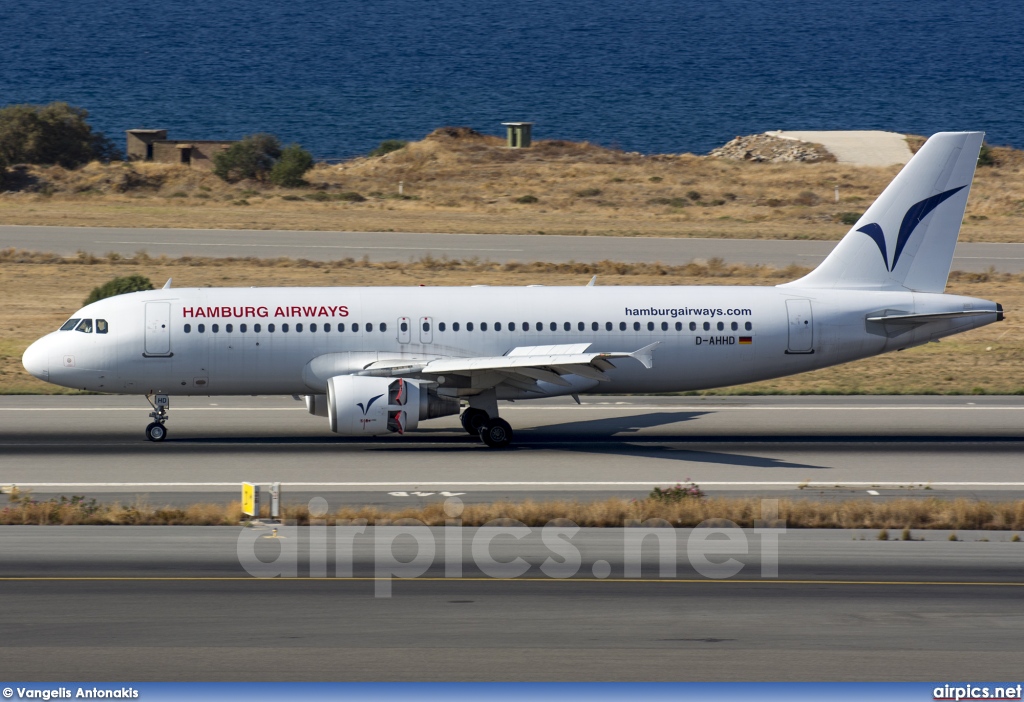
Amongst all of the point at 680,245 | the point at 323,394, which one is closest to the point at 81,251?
the point at 680,245

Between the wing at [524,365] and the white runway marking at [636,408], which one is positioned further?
the white runway marking at [636,408]

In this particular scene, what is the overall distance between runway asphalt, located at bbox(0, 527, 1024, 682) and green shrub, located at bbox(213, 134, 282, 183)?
3369 inches

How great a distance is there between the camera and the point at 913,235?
33312 mm

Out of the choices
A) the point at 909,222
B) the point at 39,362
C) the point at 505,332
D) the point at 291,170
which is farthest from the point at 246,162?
the point at 909,222

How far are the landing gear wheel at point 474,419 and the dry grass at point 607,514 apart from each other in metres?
7.49

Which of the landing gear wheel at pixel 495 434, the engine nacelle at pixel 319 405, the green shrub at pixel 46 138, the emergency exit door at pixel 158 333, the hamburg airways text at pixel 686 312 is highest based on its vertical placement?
the green shrub at pixel 46 138

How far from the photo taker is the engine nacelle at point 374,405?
97.1 feet

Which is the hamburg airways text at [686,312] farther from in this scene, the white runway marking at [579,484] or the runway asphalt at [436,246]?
the runway asphalt at [436,246]

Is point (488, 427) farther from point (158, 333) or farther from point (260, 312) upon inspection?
point (158, 333)

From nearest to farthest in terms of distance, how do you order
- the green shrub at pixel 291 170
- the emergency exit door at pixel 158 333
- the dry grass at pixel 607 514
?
the dry grass at pixel 607 514 → the emergency exit door at pixel 158 333 → the green shrub at pixel 291 170

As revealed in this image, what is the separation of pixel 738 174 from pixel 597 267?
48.9m

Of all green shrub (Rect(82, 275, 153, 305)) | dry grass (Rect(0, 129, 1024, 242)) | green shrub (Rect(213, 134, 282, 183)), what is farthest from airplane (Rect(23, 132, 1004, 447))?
green shrub (Rect(213, 134, 282, 183))

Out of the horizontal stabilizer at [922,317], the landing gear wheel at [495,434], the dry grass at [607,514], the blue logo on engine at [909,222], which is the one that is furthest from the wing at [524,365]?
the blue logo on engine at [909,222]

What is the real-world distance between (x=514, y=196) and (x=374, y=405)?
6723 centimetres
